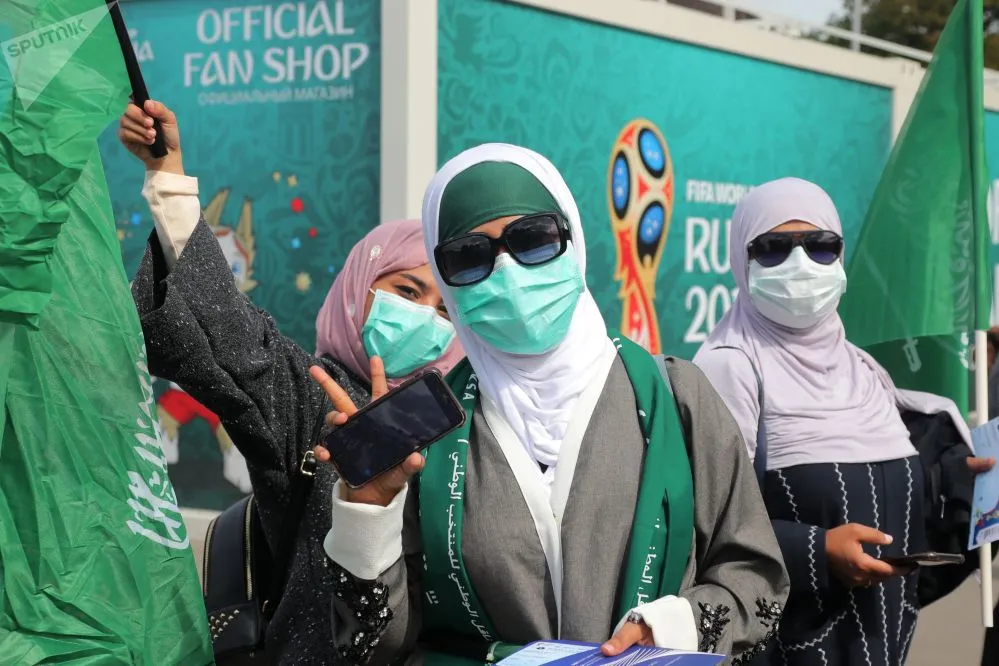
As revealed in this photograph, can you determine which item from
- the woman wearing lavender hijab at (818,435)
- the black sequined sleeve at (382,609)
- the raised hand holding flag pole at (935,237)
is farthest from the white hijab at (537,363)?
the raised hand holding flag pole at (935,237)

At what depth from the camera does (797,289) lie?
333 centimetres

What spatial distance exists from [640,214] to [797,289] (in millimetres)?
5603

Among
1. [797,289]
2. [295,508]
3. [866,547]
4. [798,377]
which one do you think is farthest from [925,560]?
[295,508]

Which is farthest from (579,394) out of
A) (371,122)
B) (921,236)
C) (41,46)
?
(371,122)

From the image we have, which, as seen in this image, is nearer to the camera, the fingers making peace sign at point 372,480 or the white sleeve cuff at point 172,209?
the fingers making peace sign at point 372,480

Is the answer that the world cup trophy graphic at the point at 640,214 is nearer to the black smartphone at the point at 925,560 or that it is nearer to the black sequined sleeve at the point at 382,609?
the black smartphone at the point at 925,560

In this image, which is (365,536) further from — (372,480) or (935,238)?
(935,238)

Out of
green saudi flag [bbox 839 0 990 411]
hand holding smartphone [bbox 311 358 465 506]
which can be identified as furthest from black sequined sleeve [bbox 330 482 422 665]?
green saudi flag [bbox 839 0 990 411]

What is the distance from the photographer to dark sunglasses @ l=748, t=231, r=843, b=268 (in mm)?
3395

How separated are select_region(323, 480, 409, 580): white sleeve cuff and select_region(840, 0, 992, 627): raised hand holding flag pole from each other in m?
2.15

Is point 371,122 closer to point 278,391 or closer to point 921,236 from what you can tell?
point 921,236

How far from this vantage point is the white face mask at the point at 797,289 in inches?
131

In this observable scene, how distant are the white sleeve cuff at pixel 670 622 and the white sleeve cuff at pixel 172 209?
91 cm

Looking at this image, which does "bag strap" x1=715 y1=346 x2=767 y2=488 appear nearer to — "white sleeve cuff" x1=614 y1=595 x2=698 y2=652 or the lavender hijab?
the lavender hijab
